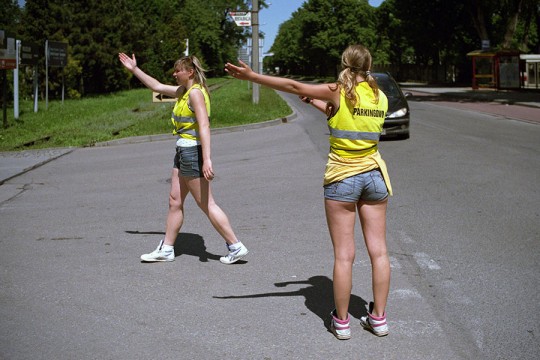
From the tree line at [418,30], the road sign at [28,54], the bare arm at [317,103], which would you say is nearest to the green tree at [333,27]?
the tree line at [418,30]

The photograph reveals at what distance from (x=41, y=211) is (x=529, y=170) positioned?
7.11m

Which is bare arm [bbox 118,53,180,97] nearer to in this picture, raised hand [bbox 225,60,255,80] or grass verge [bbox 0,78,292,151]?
raised hand [bbox 225,60,255,80]

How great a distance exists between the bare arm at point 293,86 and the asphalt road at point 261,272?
1.38 m

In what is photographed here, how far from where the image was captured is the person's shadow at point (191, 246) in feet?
20.3

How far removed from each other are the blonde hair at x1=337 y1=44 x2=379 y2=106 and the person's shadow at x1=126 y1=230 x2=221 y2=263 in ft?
8.37

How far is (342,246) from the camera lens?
13.5ft

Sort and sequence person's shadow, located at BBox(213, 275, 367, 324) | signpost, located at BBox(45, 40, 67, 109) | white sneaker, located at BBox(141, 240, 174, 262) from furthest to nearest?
signpost, located at BBox(45, 40, 67, 109)
white sneaker, located at BBox(141, 240, 174, 262)
person's shadow, located at BBox(213, 275, 367, 324)

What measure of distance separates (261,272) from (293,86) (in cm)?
194

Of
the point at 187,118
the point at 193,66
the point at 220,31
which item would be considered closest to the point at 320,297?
the point at 187,118

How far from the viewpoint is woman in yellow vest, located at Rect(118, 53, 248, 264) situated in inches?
222

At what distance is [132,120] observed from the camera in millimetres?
23094

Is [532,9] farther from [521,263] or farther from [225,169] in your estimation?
[521,263]

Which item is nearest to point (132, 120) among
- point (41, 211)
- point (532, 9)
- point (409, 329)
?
point (41, 211)

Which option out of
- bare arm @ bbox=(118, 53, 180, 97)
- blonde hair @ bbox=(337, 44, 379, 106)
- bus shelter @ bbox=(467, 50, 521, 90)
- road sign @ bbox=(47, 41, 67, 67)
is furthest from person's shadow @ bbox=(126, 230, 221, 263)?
bus shelter @ bbox=(467, 50, 521, 90)
